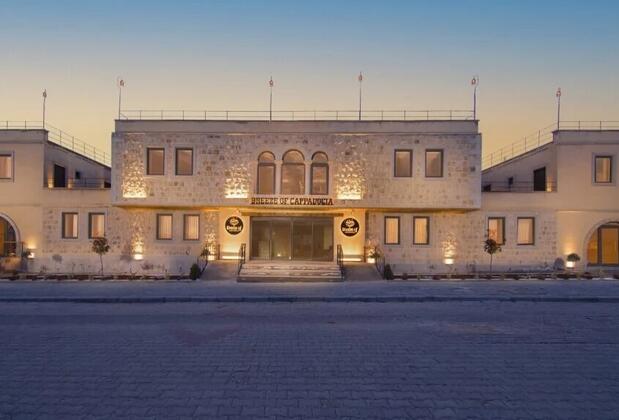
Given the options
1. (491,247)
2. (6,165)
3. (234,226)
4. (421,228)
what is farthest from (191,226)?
(491,247)

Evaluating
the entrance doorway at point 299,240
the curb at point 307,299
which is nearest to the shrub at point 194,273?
the entrance doorway at point 299,240

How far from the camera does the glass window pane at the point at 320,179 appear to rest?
24000mm

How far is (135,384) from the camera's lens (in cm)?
669

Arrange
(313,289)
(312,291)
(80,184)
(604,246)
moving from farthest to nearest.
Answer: (80,184) → (604,246) → (313,289) → (312,291)

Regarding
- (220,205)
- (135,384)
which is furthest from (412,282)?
(135,384)

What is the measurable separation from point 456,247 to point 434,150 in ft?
17.8

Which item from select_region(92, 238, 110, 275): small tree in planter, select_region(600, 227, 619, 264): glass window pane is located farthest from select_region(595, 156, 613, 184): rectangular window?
select_region(92, 238, 110, 275): small tree in planter

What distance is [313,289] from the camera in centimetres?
1769

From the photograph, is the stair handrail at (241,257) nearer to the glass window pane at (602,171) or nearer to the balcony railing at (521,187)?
the balcony railing at (521,187)

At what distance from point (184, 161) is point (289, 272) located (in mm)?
8234

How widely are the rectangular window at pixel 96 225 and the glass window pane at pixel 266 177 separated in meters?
9.13

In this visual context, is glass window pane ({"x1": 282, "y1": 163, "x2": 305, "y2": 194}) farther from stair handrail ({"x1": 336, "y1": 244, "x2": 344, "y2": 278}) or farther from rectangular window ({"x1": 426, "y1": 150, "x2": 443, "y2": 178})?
rectangular window ({"x1": 426, "y1": 150, "x2": 443, "y2": 178})

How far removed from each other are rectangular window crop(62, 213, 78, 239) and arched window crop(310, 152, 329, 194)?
1338 cm

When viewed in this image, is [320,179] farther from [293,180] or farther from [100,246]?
[100,246]
